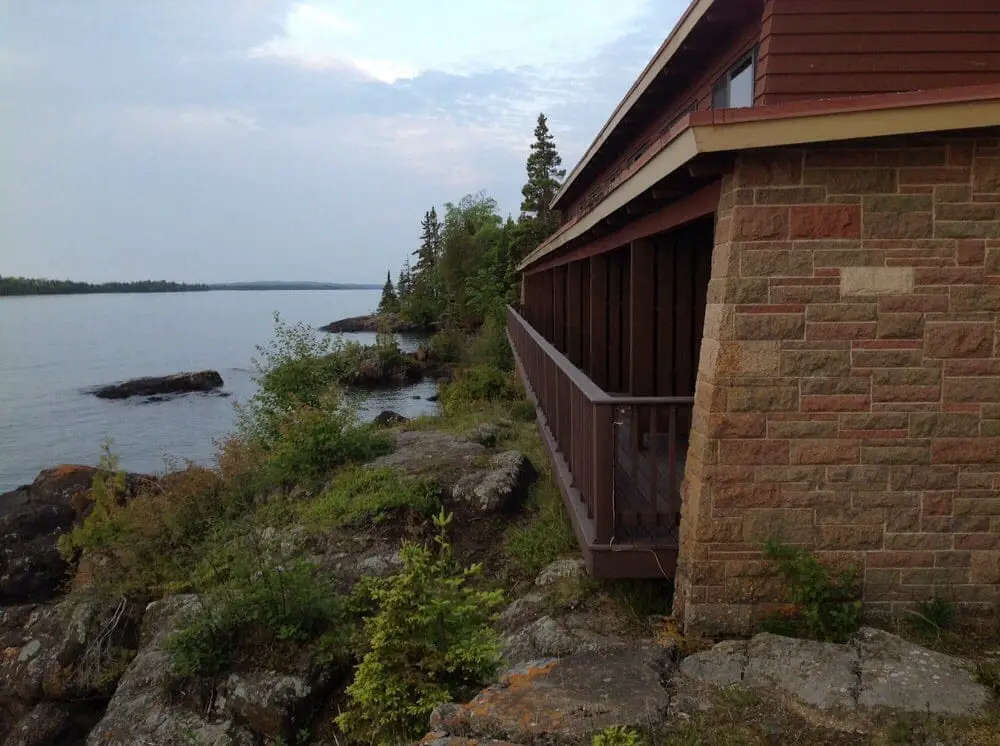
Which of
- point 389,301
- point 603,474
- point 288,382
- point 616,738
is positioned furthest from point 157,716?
point 389,301

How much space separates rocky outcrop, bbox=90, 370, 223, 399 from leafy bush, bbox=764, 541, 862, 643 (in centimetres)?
3834

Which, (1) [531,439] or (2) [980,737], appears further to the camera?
(1) [531,439]

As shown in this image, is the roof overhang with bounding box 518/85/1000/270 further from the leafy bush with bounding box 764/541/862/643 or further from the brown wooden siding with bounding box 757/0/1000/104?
the leafy bush with bounding box 764/541/862/643

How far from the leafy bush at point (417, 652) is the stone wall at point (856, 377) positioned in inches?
57.9

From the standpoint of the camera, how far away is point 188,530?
11.1 metres

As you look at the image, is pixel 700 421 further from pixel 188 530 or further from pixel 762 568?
pixel 188 530

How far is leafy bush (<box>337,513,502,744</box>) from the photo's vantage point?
4.69 metres

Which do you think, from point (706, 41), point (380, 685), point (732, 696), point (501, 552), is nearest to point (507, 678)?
point (380, 685)

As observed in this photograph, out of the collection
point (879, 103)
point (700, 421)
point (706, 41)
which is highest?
point (706, 41)

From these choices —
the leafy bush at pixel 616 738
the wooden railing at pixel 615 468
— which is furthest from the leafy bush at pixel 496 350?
the leafy bush at pixel 616 738

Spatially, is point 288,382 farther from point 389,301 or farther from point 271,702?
point 389,301

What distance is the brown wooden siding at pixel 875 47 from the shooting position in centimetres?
538

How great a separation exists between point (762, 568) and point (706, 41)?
523cm

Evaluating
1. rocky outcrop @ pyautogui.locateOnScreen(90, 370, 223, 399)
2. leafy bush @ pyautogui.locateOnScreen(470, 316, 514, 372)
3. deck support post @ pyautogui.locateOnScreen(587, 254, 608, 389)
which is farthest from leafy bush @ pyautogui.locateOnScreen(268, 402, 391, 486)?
rocky outcrop @ pyautogui.locateOnScreen(90, 370, 223, 399)
